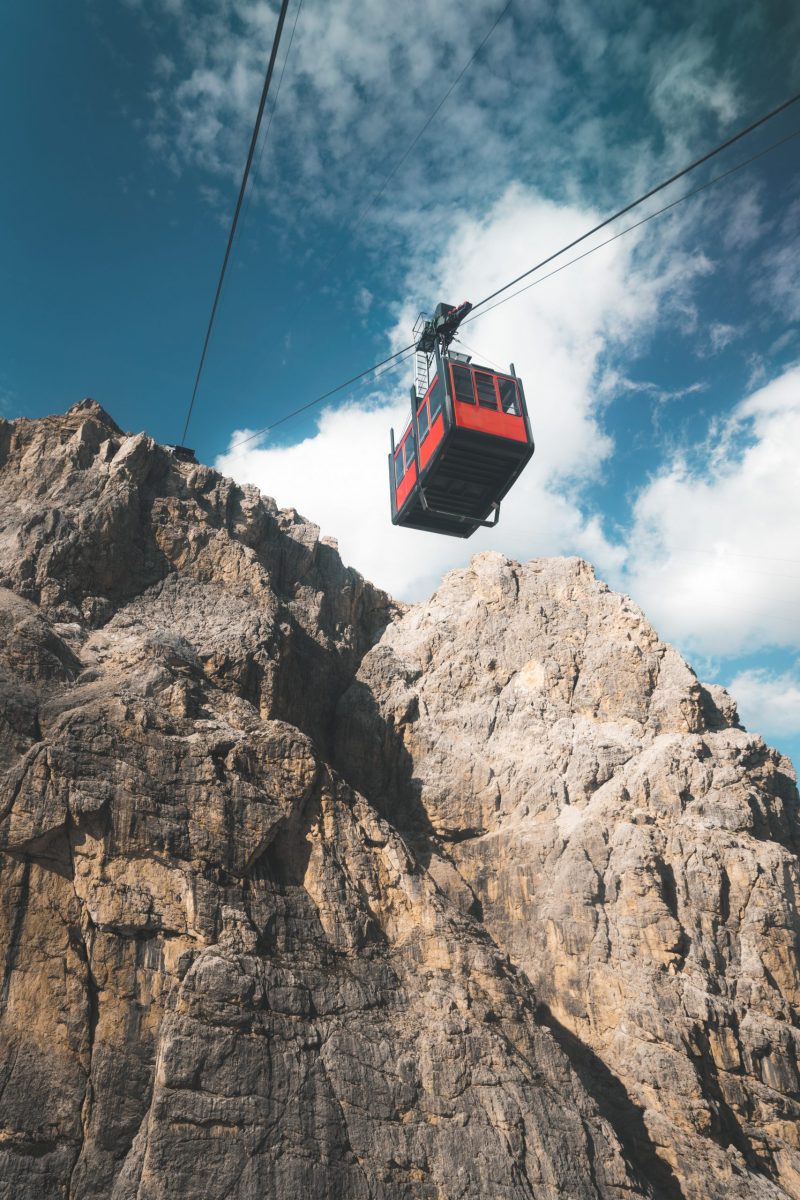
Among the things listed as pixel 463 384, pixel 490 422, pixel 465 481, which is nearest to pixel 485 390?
pixel 463 384

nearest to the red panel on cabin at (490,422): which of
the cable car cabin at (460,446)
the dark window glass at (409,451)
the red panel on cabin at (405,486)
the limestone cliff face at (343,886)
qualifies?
the cable car cabin at (460,446)

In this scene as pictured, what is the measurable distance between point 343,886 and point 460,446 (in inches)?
675

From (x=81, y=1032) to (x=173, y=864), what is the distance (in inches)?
216

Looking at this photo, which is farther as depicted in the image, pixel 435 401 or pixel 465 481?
pixel 465 481

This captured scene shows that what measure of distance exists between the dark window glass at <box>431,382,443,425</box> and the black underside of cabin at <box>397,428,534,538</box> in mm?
1551

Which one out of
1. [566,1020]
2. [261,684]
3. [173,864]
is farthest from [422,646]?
[173,864]

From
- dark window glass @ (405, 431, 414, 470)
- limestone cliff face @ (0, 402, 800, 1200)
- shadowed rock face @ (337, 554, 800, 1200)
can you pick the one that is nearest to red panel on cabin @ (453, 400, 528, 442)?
dark window glass @ (405, 431, 414, 470)

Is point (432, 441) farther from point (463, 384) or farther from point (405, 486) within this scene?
Result: point (405, 486)

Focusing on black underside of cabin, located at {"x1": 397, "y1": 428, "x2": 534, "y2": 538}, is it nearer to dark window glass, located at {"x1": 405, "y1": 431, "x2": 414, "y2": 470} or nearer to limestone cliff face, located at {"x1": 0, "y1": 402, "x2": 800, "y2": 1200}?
dark window glass, located at {"x1": 405, "y1": 431, "x2": 414, "y2": 470}

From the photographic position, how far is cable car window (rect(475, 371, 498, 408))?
25594mm

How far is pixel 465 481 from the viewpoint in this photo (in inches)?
1053

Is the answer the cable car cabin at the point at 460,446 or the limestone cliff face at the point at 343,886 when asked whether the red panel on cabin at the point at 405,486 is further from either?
the limestone cliff face at the point at 343,886

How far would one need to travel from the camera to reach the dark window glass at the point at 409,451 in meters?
27.8

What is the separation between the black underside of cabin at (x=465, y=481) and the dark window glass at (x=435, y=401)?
1551 millimetres
